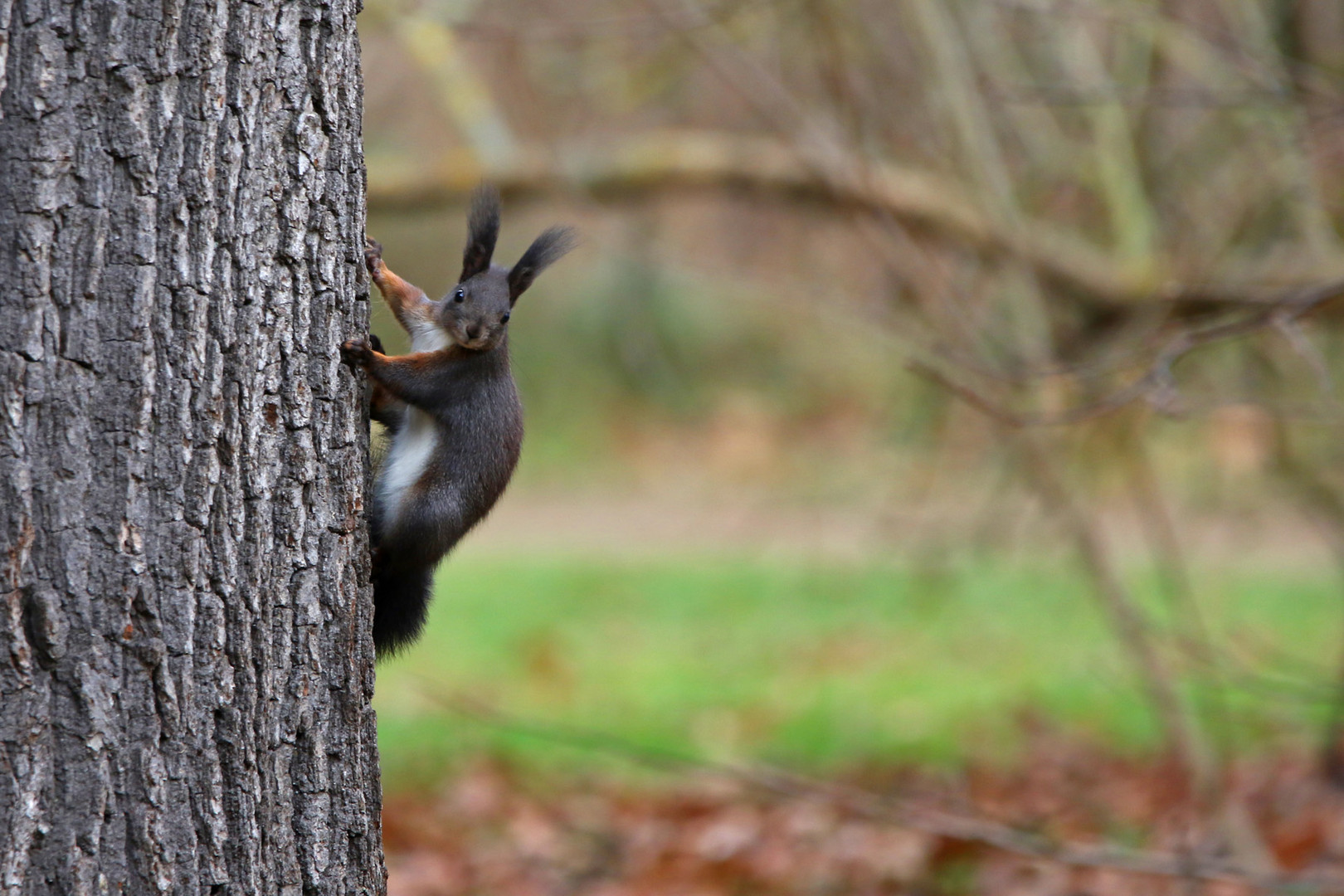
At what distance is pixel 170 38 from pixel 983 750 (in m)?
4.66

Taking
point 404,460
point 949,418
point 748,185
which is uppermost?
point 748,185

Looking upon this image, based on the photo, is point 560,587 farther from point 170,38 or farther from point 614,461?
A: point 170,38

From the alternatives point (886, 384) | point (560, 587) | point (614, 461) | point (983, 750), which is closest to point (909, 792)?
point (983, 750)

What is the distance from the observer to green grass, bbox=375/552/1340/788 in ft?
18.0

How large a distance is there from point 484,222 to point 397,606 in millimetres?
675

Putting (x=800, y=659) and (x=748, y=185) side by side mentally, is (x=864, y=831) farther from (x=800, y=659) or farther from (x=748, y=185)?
(x=800, y=659)

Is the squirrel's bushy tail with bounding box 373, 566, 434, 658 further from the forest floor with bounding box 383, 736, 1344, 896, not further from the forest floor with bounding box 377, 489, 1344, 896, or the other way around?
the forest floor with bounding box 383, 736, 1344, 896

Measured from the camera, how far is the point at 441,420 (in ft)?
7.16

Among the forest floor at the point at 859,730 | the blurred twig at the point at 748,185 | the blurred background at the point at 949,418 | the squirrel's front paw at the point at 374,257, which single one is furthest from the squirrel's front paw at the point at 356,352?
the blurred twig at the point at 748,185

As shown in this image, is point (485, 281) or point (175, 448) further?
point (485, 281)

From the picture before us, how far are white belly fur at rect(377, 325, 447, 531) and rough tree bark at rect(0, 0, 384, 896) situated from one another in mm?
402

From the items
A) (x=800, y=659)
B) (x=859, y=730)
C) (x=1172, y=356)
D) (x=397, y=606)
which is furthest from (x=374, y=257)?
(x=800, y=659)

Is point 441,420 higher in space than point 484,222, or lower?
lower

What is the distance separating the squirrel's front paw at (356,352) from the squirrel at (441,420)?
165mm
